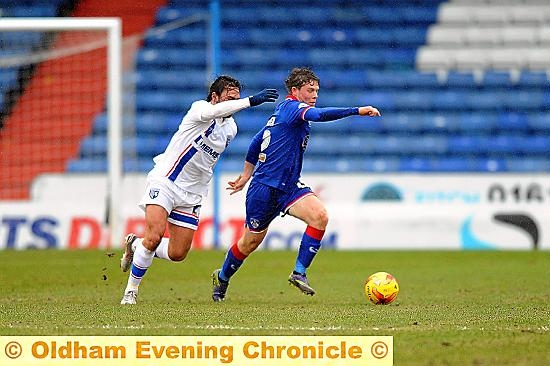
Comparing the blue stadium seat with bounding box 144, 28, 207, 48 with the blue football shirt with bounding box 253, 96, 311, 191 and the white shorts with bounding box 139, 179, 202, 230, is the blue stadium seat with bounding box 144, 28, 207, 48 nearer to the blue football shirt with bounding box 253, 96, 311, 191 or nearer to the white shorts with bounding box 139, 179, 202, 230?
the blue football shirt with bounding box 253, 96, 311, 191

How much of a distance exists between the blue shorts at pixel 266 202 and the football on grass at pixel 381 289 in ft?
3.53

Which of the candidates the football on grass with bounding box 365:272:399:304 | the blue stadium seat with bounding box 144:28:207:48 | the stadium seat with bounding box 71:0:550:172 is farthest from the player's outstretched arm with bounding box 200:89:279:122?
the blue stadium seat with bounding box 144:28:207:48

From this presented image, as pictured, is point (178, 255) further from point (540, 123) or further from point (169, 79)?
point (540, 123)

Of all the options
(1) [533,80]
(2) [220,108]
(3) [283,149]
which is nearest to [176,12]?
(1) [533,80]

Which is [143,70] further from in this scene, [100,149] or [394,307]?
[394,307]

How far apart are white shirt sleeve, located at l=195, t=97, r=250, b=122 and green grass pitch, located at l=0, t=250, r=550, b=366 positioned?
1594 millimetres

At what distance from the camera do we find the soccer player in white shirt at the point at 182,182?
33.0ft

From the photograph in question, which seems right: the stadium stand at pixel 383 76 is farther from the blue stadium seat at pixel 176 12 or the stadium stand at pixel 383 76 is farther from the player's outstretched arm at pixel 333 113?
the player's outstretched arm at pixel 333 113

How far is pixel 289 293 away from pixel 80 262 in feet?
17.8

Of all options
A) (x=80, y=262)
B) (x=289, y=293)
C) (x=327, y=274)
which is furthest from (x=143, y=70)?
(x=289, y=293)

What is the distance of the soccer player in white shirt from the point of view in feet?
33.0

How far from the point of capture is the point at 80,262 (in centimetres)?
1630

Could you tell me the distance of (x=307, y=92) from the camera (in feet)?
34.2

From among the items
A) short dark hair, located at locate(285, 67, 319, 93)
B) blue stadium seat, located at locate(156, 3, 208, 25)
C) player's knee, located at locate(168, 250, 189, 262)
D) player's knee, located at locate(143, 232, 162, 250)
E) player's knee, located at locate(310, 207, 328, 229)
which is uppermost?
blue stadium seat, located at locate(156, 3, 208, 25)
